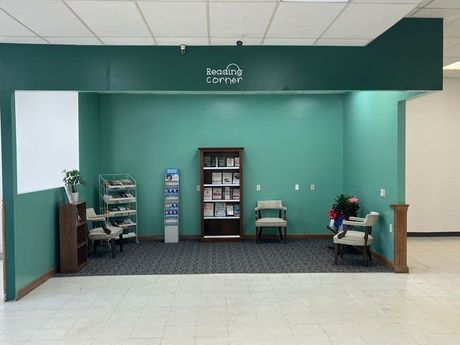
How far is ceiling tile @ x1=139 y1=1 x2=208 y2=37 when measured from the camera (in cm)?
427

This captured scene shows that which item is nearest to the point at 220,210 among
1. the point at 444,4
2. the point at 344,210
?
the point at 344,210

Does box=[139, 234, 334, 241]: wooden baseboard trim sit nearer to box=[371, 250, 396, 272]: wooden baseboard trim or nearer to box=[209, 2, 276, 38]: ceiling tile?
box=[371, 250, 396, 272]: wooden baseboard trim

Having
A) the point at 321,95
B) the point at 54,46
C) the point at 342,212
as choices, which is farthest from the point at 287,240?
the point at 54,46

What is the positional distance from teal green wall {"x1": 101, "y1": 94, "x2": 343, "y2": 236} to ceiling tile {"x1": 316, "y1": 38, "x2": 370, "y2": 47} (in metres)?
4.30

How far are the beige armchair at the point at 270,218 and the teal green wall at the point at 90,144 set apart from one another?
356 centimetres

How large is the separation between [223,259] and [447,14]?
5149 millimetres

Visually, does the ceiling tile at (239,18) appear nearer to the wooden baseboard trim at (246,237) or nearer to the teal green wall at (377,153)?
the teal green wall at (377,153)

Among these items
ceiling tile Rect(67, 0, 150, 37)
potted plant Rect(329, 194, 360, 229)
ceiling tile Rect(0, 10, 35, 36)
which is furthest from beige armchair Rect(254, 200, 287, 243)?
ceiling tile Rect(0, 10, 35, 36)

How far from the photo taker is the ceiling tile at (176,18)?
4.27 m

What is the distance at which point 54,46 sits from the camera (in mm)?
5547

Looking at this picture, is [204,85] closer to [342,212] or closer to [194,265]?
[194,265]

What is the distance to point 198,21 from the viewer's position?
15.6 ft

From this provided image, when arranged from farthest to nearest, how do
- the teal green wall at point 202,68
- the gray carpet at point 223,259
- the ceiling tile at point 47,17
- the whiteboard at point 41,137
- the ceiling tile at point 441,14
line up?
the whiteboard at point 41,137 → the gray carpet at point 223,259 → the teal green wall at point 202,68 → the ceiling tile at point 441,14 → the ceiling tile at point 47,17

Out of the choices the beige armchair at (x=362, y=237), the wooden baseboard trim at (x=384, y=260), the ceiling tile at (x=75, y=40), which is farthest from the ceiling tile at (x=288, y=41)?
the wooden baseboard trim at (x=384, y=260)
